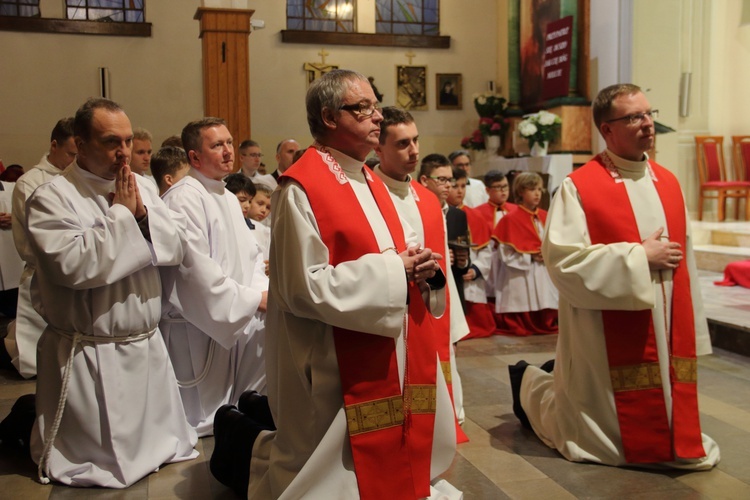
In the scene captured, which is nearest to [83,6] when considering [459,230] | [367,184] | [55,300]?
[459,230]

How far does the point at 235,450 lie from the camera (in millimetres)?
3584

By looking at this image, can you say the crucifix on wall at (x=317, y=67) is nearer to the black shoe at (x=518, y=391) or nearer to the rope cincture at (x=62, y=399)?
the black shoe at (x=518, y=391)

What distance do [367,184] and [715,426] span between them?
2.77m

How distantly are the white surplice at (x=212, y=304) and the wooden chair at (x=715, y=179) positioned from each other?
8.94 metres

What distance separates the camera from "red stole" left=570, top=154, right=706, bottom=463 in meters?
3.93

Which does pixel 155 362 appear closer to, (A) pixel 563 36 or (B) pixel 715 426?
(B) pixel 715 426

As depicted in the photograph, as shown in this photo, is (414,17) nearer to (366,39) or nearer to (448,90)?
(366,39)

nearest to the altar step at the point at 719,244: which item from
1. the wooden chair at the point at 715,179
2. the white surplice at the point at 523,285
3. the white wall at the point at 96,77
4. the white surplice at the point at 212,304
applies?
the wooden chair at the point at 715,179

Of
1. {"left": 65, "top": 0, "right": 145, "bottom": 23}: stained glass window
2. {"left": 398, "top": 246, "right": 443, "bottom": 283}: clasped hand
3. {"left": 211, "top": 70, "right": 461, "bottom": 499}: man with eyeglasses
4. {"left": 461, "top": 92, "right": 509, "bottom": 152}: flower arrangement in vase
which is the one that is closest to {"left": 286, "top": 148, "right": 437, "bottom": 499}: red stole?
{"left": 211, "top": 70, "right": 461, "bottom": 499}: man with eyeglasses

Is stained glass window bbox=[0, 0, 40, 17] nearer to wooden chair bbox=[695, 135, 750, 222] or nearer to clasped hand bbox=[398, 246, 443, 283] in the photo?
wooden chair bbox=[695, 135, 750, 222]

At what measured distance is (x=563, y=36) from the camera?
12.1 meters

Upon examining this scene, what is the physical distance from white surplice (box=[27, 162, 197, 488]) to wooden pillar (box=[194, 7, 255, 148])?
663 centimetres

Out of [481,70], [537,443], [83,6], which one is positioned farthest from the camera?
[481,70]

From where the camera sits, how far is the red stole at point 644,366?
3.93m
